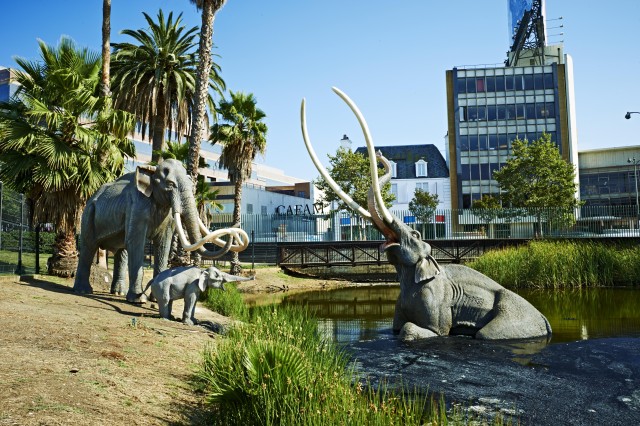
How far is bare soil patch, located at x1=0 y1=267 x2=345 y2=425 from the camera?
12.3 feet

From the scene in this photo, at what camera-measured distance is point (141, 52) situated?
2294 cm

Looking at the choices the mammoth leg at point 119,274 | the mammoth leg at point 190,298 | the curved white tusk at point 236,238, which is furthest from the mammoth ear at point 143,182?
the mammoth leg at point 190,298

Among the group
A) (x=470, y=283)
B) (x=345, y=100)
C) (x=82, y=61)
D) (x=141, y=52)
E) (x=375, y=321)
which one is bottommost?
(x=375, y=321)

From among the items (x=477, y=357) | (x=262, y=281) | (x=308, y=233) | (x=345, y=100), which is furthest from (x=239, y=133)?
(x=477, y=357)

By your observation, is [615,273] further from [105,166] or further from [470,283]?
[105,166]

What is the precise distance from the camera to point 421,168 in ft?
174

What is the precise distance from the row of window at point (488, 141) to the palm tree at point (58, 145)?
135ft

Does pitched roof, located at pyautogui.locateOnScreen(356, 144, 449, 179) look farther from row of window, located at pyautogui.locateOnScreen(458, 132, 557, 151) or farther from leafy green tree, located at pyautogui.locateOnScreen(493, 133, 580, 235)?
leafy green tree, located at pyautogui.locateOnScreen(493, 133, 580, 235)

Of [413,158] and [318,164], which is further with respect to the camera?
[413,158]

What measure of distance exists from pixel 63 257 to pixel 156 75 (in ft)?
37.8

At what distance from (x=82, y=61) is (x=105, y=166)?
2850mm

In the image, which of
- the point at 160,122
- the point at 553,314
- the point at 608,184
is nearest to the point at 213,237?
the point at 553,314

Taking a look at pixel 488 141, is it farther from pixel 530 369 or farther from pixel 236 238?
pixel 530 369

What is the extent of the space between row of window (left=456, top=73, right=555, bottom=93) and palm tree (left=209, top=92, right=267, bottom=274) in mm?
31247
